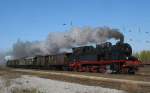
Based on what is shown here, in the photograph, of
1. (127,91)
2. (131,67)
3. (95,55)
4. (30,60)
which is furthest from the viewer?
(30,60)

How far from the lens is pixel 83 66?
149 ft

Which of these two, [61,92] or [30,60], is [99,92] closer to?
[61,92]

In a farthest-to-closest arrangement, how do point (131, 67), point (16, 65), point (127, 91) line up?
point (16, 65)
point (131, 67)
point (127, 91)

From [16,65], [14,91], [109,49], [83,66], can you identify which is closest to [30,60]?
[16,65]

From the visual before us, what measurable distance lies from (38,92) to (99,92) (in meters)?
3.00

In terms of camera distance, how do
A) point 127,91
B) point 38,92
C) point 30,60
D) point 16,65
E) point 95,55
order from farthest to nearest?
1. point 16,65
2. point 30,60
3. point 95,55
4. point 127,91
5. point 38,92

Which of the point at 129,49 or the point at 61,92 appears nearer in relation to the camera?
the point at 61,92

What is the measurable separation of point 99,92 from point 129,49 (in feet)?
74.5

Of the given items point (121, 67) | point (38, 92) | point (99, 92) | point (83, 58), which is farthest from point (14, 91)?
point (83, 58)

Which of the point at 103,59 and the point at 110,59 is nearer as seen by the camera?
the point at 110,59

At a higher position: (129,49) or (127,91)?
(129,49)

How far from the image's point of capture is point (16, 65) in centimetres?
8206

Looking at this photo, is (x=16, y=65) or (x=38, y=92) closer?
(x=38, y=92)

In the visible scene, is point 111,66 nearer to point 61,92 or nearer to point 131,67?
point 131,67
